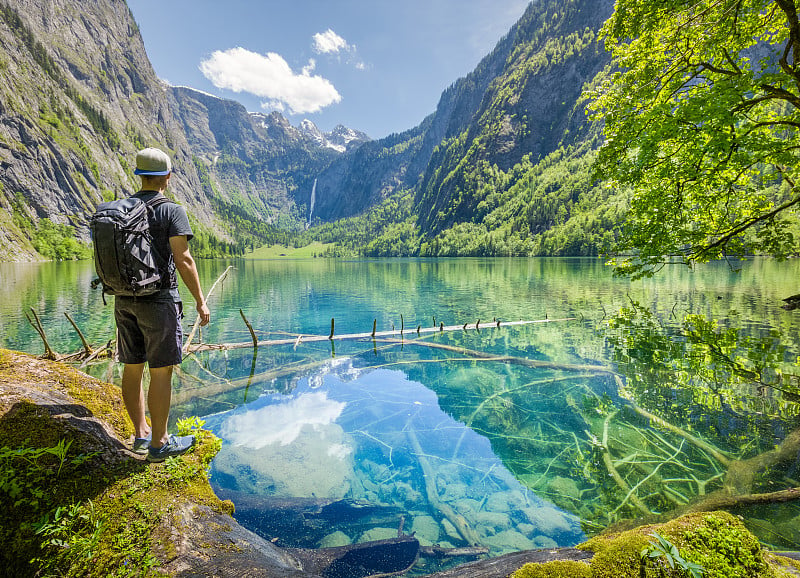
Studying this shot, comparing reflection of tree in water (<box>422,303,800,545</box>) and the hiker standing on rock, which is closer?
the hiker standing on rock

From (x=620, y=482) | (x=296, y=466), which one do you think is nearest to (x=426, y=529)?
(x=296, y=466)

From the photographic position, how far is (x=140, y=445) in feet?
12.2

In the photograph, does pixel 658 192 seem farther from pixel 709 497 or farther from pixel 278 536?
pixel 278 536

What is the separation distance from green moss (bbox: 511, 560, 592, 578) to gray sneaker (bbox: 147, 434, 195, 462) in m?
3.44

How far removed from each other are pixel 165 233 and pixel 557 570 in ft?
14.8

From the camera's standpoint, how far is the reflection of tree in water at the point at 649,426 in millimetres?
6082

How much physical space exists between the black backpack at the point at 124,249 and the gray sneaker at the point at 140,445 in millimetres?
1564

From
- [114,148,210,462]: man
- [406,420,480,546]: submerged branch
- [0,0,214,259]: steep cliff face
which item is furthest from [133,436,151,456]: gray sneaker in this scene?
[0,0,214,259]: steep cliff face

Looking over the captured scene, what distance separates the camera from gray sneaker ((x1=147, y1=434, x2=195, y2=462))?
3562 mm

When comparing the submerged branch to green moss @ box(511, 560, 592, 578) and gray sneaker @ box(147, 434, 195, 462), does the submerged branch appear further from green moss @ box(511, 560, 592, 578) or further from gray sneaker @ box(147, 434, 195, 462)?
gray sneaker @ box(147, 434, 195, 462)

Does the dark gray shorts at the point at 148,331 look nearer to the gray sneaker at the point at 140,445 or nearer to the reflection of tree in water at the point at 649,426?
the gray sneaker at the point at 140,445

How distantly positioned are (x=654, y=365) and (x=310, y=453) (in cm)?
1220

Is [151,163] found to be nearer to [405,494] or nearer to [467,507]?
[405,494]

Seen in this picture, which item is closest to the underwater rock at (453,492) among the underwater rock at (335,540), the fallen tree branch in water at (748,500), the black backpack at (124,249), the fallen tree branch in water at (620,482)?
the underwater rock at (335,540)
